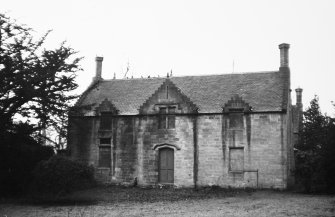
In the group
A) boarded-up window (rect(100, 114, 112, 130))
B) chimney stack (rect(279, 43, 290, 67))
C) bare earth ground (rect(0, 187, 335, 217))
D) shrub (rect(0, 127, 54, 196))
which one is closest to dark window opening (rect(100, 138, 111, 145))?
boarded-up window (rect(100, 114, 112, 130))

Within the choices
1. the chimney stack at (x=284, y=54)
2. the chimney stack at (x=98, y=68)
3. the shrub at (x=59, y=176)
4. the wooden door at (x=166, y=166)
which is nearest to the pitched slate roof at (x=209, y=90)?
the chimney stack at (x=284, y=54)

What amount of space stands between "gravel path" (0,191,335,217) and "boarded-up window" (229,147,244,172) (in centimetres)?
614

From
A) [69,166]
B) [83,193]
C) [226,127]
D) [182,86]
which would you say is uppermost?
[182,86]

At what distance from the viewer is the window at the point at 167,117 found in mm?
28323

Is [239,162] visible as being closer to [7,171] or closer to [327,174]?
[327,174]

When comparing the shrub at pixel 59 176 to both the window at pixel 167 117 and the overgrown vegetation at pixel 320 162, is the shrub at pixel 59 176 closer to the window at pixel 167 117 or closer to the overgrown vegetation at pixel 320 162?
the window at pixel 167 117

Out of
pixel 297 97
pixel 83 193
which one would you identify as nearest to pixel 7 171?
pixel 83 193

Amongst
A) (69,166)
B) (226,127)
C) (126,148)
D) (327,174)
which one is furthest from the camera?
(126,148)

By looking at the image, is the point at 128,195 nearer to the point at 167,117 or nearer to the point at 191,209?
the point at 167,117

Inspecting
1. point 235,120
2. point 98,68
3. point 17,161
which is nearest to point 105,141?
point 17,161

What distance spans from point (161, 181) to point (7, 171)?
33.6 feet

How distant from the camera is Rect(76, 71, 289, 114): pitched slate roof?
89.6ft

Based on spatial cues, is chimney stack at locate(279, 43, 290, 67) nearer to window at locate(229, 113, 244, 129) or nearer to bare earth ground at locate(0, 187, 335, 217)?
window at locate(229, 113, 244, 129)

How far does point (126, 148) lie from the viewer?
28953 mm
